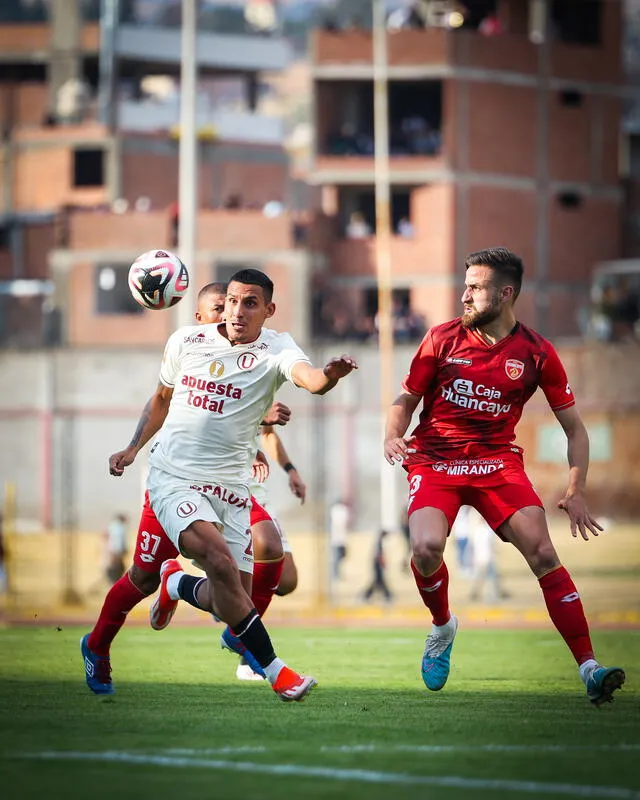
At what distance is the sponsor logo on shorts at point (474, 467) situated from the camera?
397 inches

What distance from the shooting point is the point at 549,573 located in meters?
9.95

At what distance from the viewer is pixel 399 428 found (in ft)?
32.2

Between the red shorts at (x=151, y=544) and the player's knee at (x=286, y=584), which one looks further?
the player's knee at (x=286, y=584)

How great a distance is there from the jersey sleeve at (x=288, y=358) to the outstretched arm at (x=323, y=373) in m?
0.06

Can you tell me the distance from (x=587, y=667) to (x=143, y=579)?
2.61 meters

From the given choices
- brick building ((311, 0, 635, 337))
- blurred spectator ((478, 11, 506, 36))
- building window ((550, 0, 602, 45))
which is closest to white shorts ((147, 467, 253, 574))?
brick building ((311, 0, 635, 337))

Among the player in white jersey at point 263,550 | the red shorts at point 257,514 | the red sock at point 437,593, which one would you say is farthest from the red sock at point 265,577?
the red sock at point 437,593

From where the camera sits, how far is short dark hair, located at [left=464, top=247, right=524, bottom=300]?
33.1ft

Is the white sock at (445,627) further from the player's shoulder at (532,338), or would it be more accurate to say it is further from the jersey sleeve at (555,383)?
the player's shoulder at (532,338)

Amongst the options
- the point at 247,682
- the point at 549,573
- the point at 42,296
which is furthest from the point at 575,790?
the point at 42,296

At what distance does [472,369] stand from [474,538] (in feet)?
79.4

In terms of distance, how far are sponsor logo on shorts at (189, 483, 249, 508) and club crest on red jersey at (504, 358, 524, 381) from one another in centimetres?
Result: 168

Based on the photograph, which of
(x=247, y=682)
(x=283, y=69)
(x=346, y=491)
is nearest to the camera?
(x=247, y=682)

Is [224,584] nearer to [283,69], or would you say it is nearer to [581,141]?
[581,141]
